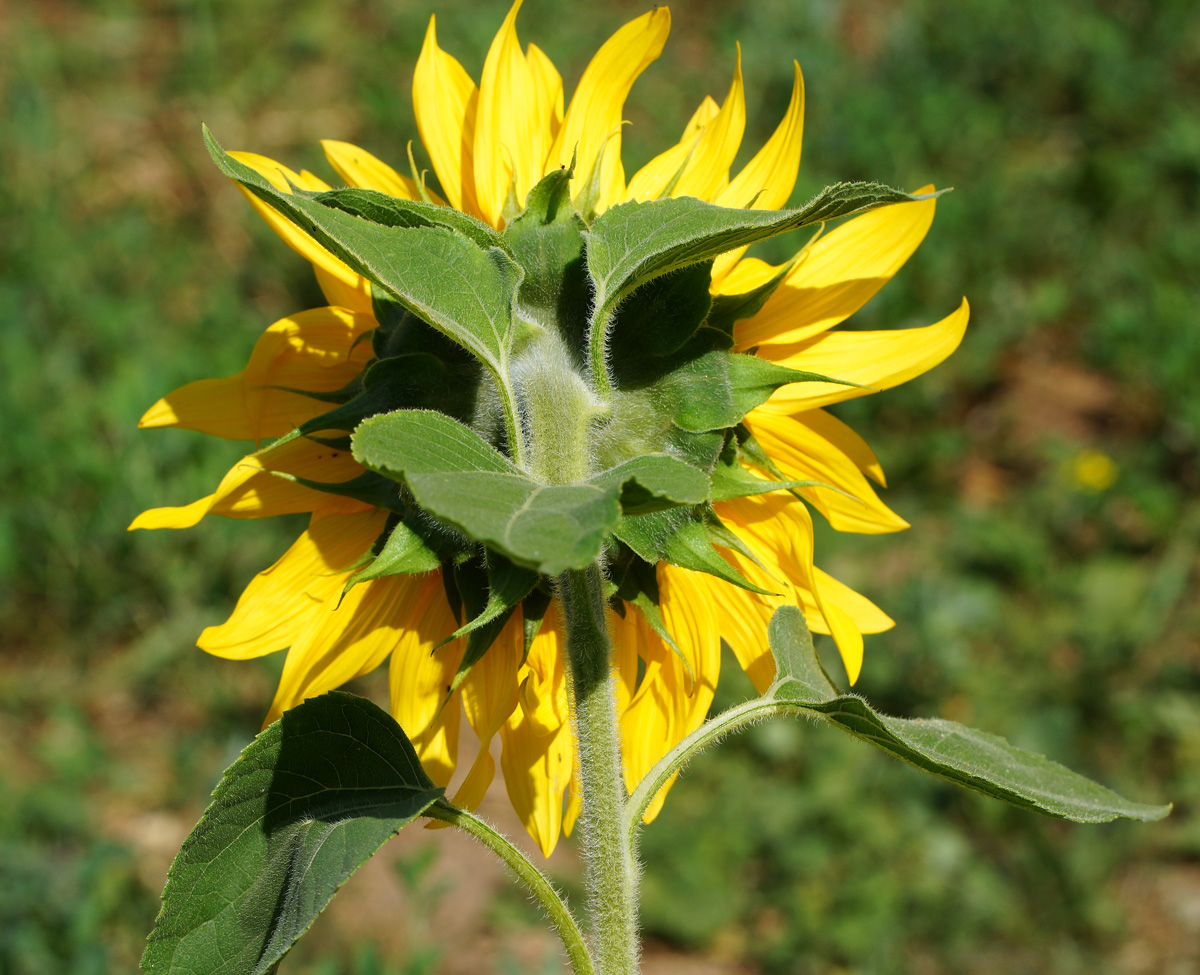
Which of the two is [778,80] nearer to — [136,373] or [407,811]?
[136,373]

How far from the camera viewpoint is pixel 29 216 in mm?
3441

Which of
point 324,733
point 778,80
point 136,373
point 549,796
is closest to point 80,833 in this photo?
point 136,373

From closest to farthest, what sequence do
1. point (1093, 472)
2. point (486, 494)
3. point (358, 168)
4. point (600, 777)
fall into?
point (486, 494) < point (600, 777) < point (358, 168) < point (1093, 472)

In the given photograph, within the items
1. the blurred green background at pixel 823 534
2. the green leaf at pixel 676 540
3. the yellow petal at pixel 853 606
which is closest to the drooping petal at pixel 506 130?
the green leaf at pixel 676 540

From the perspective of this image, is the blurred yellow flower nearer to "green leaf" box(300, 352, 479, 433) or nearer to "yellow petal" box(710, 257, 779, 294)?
"yellow petal" box(710, 257, 779, 294)

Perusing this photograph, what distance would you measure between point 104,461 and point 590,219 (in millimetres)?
2243

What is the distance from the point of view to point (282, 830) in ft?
2.49

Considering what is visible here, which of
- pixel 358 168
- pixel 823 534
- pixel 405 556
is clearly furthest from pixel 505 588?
pixel 823 534

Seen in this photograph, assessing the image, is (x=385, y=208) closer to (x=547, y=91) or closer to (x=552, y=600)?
(x=552, y=600)

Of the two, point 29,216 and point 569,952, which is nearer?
point 569,952

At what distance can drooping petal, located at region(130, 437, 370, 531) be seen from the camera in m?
0.92

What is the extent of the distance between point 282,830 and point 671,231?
466mm

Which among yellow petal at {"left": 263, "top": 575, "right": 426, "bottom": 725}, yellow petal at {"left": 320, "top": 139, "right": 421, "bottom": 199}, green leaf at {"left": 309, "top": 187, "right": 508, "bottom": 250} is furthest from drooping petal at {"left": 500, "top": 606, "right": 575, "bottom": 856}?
yellow petal at {"left": 320, "top": 139, "right": 421, "bottom": 199}

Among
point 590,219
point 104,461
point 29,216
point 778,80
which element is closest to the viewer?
point 590,219
